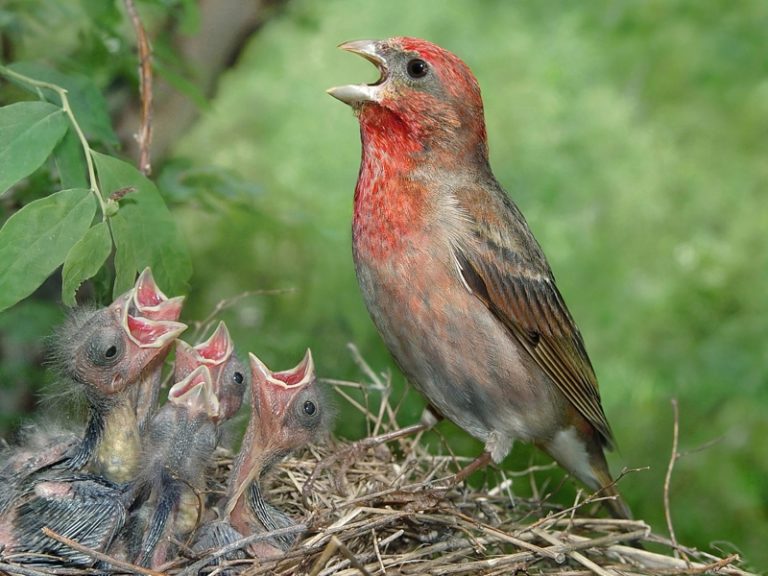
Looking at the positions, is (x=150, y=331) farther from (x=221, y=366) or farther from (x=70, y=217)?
(x=70, y=217)

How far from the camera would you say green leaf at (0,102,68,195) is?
3281 millimetres

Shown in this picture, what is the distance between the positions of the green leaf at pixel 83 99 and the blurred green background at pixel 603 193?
165 cm

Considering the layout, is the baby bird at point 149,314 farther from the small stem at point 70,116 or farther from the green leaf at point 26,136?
the green leaf at point 26,136

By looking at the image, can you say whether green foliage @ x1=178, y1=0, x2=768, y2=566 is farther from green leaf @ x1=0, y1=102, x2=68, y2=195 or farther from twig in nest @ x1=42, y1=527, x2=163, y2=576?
twig in nest @ x1=42, y1=527, x2=163, y2=576

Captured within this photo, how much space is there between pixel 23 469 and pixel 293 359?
1.60m

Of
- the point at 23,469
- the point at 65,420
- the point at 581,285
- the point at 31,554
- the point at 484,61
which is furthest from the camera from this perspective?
the point at 484,61

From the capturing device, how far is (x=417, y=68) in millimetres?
4371

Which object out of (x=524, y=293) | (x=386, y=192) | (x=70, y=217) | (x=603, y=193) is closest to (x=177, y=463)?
(x=70, y=217)

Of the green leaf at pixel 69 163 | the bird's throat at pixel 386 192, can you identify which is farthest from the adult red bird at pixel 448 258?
the green leaf at pixel 69 163

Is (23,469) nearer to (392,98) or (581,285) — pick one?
(392,98)

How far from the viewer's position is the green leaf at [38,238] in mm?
3152

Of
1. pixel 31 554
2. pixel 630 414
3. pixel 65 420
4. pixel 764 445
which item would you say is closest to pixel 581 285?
pixel 630 414

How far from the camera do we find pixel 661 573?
3.94 meters

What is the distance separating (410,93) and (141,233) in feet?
4.41
